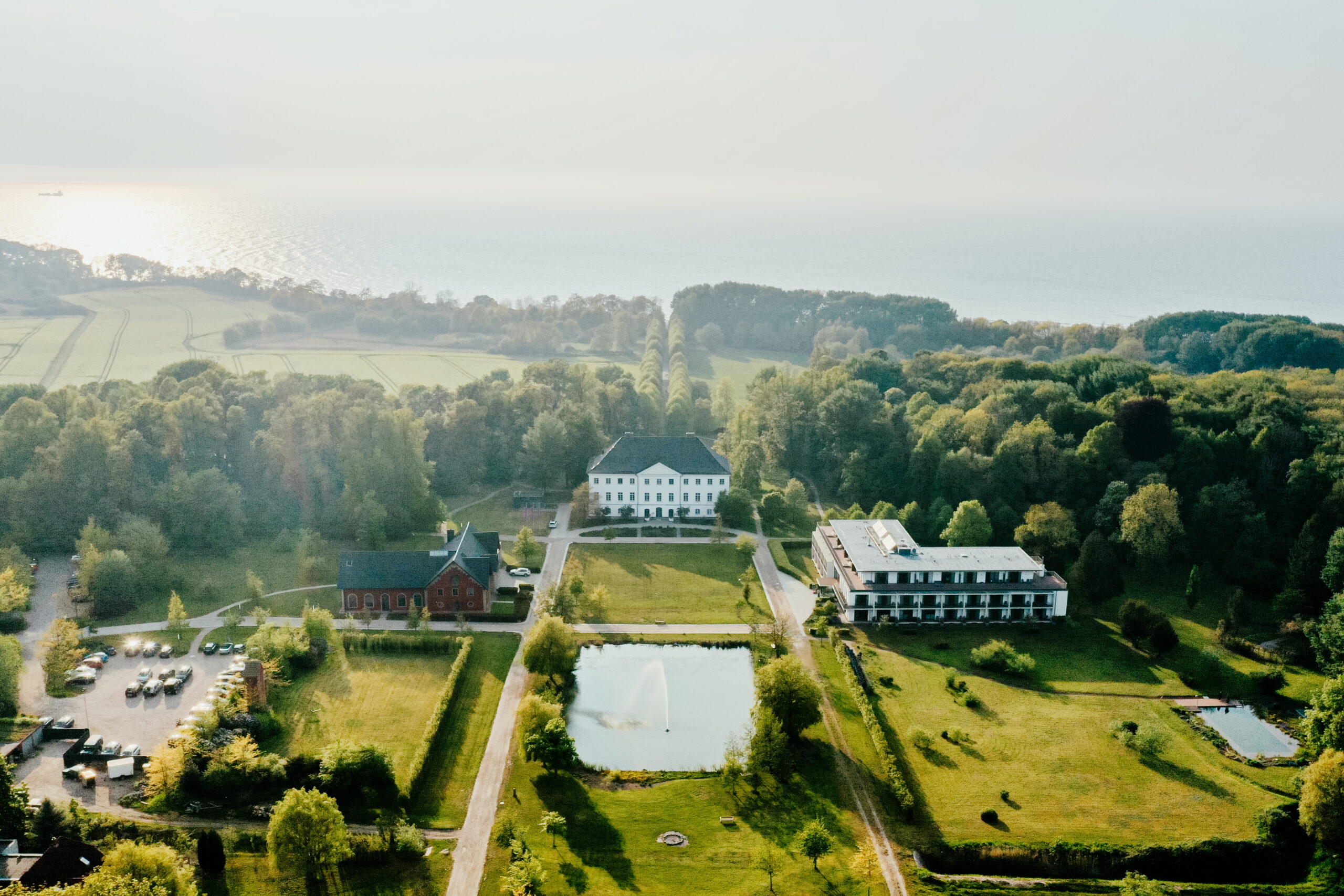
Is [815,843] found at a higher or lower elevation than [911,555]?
lower

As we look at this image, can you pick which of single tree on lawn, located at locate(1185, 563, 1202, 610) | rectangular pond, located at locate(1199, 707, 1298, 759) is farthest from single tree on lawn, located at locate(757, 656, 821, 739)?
single tree on lawn, located at locate(1185, 563, 1202, 610)

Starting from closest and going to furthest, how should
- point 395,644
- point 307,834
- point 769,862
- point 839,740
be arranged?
1. point 307,834
2. point 769,862
3. point 839,740
4. point 395,644

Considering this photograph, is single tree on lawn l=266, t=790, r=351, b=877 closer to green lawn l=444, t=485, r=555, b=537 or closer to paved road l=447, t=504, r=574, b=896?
paved road l=447, t=504, r=574, b=896

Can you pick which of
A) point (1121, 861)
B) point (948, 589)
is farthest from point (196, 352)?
point (1121, 861)

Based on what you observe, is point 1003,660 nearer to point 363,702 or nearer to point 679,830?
point 679,830

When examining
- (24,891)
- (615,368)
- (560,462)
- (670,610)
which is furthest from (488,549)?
(615,368)

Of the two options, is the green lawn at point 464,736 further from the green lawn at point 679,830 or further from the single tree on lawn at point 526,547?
the single tree on lawn at point 526,547

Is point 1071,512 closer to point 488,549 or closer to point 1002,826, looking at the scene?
point 1002,826
